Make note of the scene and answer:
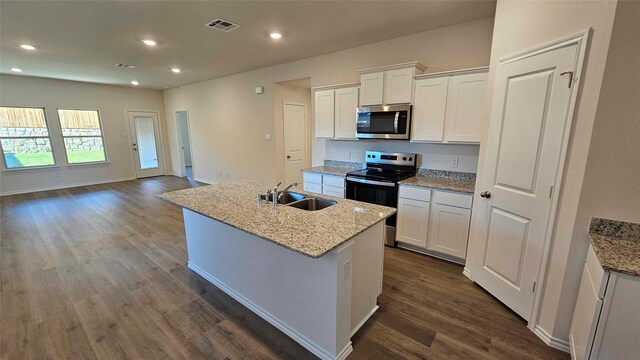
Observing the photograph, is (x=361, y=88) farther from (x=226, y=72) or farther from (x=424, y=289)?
(x=226, y=72)

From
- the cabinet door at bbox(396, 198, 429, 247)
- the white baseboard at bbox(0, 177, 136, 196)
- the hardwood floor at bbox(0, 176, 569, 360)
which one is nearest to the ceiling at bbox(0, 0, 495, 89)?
the cabinet door at bbox(396, 198, 429, 247)

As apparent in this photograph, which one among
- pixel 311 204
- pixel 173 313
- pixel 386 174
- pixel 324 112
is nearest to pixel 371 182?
pixel 386 174

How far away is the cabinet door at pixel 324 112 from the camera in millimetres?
3816

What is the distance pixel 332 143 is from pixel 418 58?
1731 mm

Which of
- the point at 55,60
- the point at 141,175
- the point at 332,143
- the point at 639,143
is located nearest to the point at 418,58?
the point at 332,143

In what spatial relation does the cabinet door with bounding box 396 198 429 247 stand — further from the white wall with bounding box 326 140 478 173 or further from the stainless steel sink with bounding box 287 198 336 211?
the stainless steel sink with bounding box 287 198 336 211

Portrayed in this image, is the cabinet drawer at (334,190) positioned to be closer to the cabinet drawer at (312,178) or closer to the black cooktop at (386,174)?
the cabinet drawer at (312,178)

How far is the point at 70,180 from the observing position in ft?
22.2

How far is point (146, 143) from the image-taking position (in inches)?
317

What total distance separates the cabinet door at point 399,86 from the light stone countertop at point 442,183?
0.94 meters

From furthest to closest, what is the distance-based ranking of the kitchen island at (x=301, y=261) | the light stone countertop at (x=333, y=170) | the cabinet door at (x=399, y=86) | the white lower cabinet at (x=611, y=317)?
1. the light stone countertop at (x=333, y=170)
2. the cabinet door at (x=399, y=86)
3. the kitchen island at (x=301, y=261)
4. the white lower cabinet at (x=611, y=317)

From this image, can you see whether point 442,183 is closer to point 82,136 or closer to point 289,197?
point 289,197

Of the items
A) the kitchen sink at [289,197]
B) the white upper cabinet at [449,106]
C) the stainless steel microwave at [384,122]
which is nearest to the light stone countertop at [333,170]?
the stainless steel microwave at [384,122]

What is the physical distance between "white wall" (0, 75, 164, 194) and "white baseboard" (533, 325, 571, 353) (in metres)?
9.39
